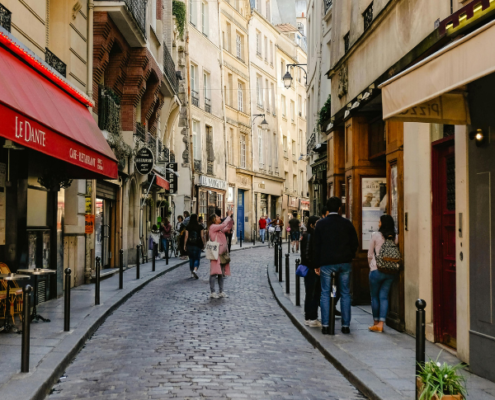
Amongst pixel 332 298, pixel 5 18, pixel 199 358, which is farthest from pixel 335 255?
pixel 5 18

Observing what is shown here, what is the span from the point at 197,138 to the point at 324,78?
15864 millimetres

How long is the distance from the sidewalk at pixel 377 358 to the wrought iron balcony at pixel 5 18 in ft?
21.1

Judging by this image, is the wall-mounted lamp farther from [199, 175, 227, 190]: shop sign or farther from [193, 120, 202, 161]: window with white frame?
[193, 120, 202, 161]: window with white frame

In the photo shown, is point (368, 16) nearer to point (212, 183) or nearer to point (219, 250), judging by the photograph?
point (219, 250)

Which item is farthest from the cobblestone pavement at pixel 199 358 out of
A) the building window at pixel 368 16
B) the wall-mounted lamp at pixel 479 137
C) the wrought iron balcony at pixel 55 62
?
the building window at pixel 368 16

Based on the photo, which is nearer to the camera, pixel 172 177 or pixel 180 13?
pixel 172 177

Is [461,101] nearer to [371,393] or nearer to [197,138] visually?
[371,393]

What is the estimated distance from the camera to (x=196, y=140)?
37.1 metres

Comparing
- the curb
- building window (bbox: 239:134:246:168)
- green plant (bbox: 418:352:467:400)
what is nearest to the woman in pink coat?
the curb

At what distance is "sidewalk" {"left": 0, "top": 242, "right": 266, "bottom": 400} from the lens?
6.25m

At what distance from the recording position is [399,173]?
10.2 m

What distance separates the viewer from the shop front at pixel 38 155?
8586mm

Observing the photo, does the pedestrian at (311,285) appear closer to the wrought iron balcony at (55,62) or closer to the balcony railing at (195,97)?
the wrought iron balcony at (55,62)

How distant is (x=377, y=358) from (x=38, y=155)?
24.1ft
